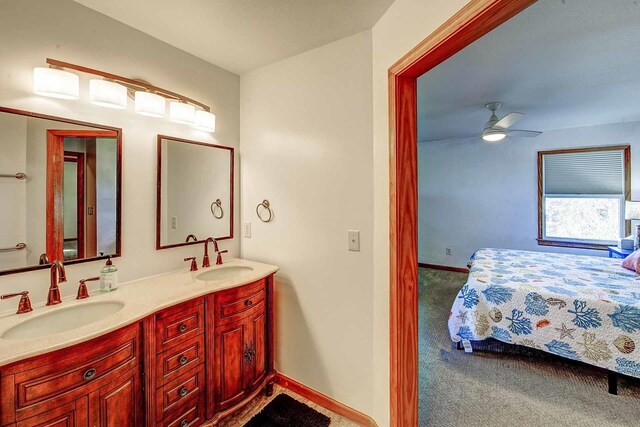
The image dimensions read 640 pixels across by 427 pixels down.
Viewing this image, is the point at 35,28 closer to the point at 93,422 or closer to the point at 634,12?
the point at 93,422

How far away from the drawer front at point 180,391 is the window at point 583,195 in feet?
16.2

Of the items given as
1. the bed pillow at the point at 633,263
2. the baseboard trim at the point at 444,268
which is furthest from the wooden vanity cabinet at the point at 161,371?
the baseboard trim at the point at 444,268

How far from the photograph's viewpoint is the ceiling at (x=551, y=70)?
1.52 m

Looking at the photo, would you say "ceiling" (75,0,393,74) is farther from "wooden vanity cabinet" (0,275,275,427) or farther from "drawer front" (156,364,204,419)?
"drawer front" (156,364,204,419)

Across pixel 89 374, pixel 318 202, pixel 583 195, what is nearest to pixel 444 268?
pixel 583 195

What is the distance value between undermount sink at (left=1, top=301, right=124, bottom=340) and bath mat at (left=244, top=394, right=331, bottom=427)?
104 centimetres

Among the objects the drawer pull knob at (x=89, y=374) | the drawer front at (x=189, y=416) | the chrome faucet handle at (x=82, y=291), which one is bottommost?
the drawer front at (x=189, y=416)

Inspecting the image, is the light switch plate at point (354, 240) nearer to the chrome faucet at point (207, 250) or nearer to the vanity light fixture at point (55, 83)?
the chrome faucet at point (207, 250)

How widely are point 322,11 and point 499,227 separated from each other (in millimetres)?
4470

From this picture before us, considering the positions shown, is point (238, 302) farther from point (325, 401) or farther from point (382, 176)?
point (382, 176)

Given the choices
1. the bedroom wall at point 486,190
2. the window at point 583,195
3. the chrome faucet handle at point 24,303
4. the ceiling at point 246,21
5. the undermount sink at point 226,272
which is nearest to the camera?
the chrome faucet handle at point 24,303

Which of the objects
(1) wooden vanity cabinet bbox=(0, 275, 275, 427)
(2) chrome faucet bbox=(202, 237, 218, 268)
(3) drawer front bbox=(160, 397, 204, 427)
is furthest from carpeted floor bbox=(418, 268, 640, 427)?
(2) chrome faucet bbox=(202, 237, 218, 268)

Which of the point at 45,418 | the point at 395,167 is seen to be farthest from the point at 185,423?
the point at 395,167

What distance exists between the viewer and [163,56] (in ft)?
5.47
